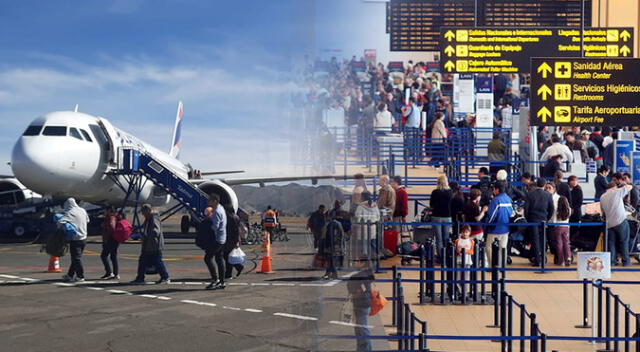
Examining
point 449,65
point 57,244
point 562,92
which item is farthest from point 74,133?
point 562,92

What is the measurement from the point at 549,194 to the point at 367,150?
12565 millimetres

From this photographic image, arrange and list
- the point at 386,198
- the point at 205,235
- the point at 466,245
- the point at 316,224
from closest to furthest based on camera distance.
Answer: the point at 316,224 → the point at 466,245 → the point at 205,235 → the point at 386,198

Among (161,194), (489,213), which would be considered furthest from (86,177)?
(489,213)

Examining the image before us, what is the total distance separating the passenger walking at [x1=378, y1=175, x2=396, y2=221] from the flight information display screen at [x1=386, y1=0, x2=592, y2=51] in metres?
20.8

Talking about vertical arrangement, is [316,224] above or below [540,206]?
above

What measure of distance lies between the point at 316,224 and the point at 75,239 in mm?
13976

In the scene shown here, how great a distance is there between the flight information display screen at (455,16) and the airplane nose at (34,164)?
1711 cm

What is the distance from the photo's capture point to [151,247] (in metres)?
16.6

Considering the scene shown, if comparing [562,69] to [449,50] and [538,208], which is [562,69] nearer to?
[538,208]

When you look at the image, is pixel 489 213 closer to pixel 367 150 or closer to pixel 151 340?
pixel 151 340

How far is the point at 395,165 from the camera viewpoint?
31375mm

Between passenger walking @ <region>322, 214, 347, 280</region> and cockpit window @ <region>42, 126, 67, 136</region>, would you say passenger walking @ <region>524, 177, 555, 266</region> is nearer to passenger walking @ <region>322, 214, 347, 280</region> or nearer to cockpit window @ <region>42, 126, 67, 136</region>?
passenger walking @ <region>322, 214, 347, 280</region>

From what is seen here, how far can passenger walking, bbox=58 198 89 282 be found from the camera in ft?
56.3

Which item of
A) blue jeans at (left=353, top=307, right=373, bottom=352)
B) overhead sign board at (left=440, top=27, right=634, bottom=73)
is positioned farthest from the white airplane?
blue jeans at (left=353, top=307, right=373, bottom=352)
